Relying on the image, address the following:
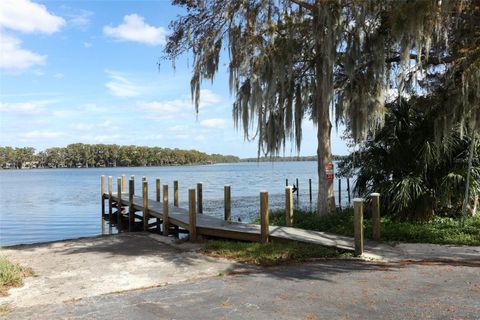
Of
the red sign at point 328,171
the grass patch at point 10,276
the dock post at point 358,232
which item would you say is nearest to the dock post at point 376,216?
the dock post at point 358,232

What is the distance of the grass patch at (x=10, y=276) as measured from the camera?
6699mm

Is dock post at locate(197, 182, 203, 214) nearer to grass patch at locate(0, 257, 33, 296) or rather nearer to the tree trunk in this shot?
the tree trunk

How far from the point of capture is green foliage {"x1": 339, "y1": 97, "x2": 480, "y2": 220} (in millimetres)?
11102

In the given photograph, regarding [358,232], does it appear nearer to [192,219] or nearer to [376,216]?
[376,216]

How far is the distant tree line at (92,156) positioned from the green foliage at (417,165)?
132551mm

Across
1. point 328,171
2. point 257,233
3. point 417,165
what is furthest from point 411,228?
point 257,233

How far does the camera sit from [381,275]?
260 inches

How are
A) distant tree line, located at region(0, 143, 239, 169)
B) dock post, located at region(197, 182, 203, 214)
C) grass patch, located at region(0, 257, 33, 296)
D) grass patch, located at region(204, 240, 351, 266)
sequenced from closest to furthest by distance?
grass patch, located at region(0, 257, 33, 296)
grass patch, located at region(204, 240, 351, 266)
dock post, located at region(197, 182, 203, 214)
distant tree line, located at region(0, 143, 239, 169)

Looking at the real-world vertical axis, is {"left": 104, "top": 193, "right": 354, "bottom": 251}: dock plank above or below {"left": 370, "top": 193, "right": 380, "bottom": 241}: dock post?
below

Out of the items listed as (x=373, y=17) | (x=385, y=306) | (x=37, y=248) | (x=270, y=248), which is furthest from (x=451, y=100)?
(x=37, y=248)

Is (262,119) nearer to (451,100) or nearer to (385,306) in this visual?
(451,100)

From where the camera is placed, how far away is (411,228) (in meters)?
10.2

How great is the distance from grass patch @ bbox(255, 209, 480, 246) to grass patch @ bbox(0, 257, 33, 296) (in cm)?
668

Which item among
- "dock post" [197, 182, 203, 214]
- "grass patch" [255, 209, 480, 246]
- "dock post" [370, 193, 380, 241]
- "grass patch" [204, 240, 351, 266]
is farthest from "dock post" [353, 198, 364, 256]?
"dock post" [197, 182, 203, 214]
